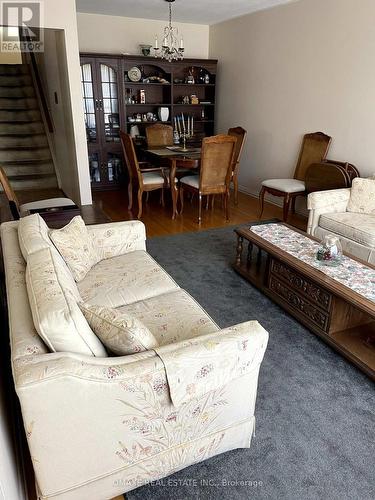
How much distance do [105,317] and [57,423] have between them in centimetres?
36

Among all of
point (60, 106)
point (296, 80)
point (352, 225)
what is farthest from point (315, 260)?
point (60, 106)

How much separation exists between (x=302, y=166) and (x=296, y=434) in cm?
345

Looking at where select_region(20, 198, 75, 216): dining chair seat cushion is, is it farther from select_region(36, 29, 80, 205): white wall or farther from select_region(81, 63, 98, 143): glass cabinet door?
select_region(81, 63, 98, 143): glass cabinet door

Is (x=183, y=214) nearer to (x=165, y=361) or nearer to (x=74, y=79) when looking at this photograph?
(x=74, y=79)

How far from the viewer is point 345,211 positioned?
3.48 metres

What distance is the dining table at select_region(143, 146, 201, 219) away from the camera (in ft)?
14.0

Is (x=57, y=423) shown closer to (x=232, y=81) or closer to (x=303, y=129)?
(x=303, y=129)

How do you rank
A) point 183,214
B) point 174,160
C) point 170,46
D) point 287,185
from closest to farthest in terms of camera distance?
point 287,185, point 174,160, point 183,214, point 170,46

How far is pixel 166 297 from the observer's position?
6.39 feet

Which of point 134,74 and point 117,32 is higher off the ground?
point 117,32

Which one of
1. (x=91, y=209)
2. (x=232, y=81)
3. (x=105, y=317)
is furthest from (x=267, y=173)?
(x=105, y=317)

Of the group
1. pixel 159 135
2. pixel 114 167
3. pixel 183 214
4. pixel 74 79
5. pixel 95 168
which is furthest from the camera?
→ pixel 114 167

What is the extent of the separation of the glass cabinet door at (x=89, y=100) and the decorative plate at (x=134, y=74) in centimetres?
61

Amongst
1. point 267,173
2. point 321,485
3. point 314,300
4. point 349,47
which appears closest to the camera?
point 321,485
